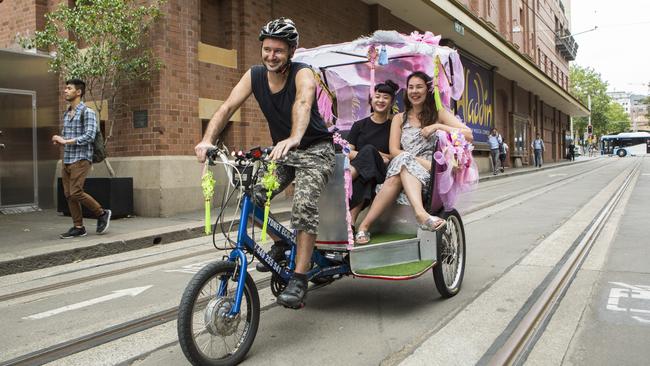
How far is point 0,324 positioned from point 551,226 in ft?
24.0

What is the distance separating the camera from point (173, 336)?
3689mm

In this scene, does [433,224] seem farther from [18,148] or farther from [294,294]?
[18,148]

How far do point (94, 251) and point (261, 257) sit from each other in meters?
→ 4.44

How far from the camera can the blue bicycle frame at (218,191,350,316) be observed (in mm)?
3105

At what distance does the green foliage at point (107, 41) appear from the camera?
31.6 ft

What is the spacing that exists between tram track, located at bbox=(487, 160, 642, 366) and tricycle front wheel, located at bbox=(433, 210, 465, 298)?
0.66 metres

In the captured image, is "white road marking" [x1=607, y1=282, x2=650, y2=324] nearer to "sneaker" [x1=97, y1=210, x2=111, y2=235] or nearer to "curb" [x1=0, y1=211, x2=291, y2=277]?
"curb" [x1=0, y1=211, x2=291, y2=277]

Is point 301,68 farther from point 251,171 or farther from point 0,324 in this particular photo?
point 0,324

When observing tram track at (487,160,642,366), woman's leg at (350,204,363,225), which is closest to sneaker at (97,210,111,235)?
woman's leg at (350,204,363,225)

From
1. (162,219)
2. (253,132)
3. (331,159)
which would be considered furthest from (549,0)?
(331,159)

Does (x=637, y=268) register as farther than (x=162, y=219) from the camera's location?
No

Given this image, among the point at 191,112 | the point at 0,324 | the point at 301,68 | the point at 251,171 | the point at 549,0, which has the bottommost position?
the point at 0,324

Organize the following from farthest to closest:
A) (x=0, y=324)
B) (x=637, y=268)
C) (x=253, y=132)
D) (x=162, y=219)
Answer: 1. (x=253, y=132)
2. (x=162, y=219)
3. (x=637, y=268)
4. (x=0, y=324)

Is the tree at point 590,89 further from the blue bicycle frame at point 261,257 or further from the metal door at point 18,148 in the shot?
the blue bicycle frame at point 261,257
